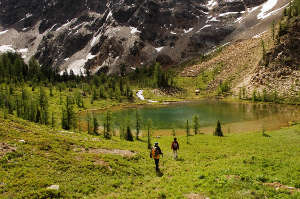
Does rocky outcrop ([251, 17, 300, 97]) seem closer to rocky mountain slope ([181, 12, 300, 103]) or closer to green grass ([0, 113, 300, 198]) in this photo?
rocky mountain slope ([181, 12, 300, 103])

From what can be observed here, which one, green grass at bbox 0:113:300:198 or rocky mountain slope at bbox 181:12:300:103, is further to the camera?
rocky mountain slope at bbox 181:12:300:103

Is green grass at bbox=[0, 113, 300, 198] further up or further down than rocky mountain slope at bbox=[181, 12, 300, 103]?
further down

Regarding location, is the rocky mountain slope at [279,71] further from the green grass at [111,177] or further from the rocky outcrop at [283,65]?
the green grass at [111,177]

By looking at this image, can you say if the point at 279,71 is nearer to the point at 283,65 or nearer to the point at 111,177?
the point at 283,65

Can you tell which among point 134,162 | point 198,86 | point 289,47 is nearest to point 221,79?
point 198,86

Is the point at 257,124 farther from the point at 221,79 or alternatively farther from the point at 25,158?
the point at 221,79

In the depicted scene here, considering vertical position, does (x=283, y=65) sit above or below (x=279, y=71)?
above

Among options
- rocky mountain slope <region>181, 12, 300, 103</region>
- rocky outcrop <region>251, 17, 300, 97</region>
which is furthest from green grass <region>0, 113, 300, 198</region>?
rocky outcrop <region>251, 17, 300, 97</region>

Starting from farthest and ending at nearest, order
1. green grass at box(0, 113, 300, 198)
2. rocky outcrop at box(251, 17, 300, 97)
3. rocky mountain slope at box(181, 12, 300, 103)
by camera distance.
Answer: rocky outcrop at box(251, 17, 300, 97) → rocky mountain slope at box(181, 12, 300, 103) → green grass at box(0, 113, 300, 198)

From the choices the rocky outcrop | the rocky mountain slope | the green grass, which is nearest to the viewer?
the green grass

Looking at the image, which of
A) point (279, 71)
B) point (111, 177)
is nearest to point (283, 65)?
point (279, 71)

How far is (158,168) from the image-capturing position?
2381cm

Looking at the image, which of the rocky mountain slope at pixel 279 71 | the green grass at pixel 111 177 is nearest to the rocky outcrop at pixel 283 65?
the rocky mountain slope at pixel 279 71

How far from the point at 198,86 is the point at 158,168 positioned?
17212 centimetres
